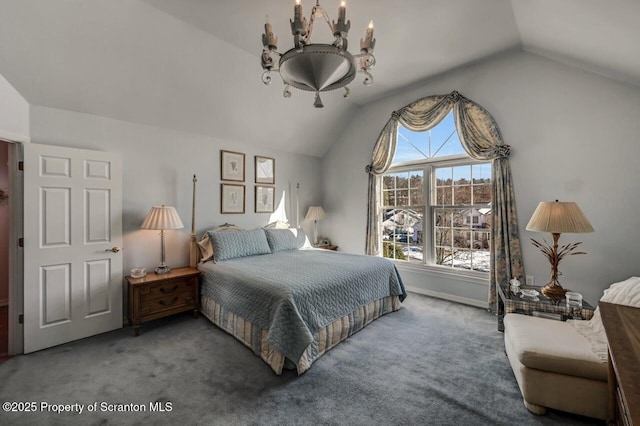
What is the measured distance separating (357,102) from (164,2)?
9.99ft

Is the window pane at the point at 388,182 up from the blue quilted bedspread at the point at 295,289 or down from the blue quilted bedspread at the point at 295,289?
up


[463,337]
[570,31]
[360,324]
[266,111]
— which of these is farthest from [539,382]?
[266,111]

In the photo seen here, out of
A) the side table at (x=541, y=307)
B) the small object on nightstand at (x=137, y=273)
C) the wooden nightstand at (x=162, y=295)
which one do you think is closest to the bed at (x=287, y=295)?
the wooden nightstand at (x=162, y=295)

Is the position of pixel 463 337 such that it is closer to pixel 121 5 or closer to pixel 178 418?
pixel 178 418

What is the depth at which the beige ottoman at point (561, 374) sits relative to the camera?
158 centimetres

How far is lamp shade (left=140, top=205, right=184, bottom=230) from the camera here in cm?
293

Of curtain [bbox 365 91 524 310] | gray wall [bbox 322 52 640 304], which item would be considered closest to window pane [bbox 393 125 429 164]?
curtain [bbox 365 91 524 310]

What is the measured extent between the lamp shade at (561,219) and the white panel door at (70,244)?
4273mm

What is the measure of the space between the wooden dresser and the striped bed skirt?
1.79m

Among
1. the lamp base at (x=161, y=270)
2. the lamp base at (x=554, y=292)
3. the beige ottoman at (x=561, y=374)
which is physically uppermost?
the lamp base at (x=161, y=270)

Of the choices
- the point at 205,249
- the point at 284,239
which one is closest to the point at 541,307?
the point at 284,239

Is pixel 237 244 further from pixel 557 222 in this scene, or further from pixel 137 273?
pixel 557 222

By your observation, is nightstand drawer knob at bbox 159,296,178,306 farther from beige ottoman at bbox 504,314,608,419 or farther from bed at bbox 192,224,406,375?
beige ottoman at bbox 504,314,608,419

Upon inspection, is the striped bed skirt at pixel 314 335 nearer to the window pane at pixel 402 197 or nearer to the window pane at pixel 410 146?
the window pane at pixel 402 197
